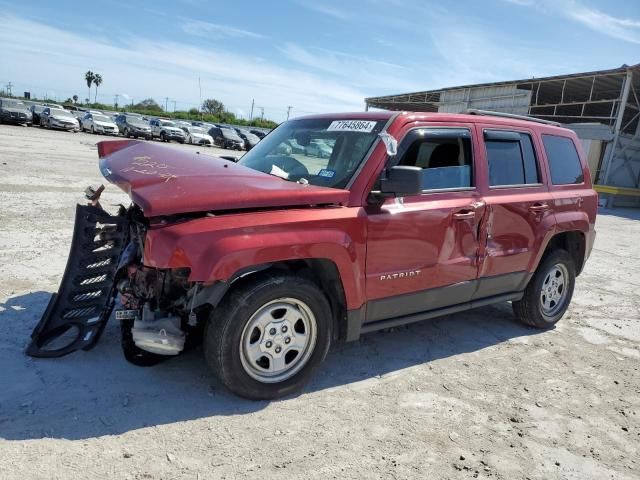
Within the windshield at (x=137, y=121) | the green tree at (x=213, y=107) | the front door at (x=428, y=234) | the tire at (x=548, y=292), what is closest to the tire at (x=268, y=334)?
the front door at (x=428, y=234)

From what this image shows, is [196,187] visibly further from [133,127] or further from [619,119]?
[133,127]

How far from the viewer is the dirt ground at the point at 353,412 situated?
2.68 metres

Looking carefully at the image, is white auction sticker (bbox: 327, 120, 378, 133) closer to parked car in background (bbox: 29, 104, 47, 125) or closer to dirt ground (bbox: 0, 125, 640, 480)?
dirt ground (bbox: 0, 125, 640, 480)

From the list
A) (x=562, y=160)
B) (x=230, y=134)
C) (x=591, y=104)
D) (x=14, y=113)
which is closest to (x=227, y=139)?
(x=230, y=134)

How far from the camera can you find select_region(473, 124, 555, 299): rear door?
14.0 ft

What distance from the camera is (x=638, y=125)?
23641 millimetres

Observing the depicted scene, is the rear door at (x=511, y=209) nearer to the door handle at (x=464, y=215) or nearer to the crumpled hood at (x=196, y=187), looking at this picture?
the door handle at (x=464, y=215)

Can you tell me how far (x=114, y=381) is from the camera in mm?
3301

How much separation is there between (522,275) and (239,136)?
34.6 metres

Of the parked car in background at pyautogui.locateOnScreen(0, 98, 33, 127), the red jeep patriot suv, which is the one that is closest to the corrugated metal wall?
the red jeep patriot suv

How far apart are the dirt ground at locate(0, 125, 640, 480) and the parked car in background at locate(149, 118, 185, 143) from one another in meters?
31.8

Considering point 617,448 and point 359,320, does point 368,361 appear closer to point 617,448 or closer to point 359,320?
point 359,320

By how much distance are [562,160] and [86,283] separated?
182 inches

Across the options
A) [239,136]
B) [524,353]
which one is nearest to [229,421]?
[524,353]
